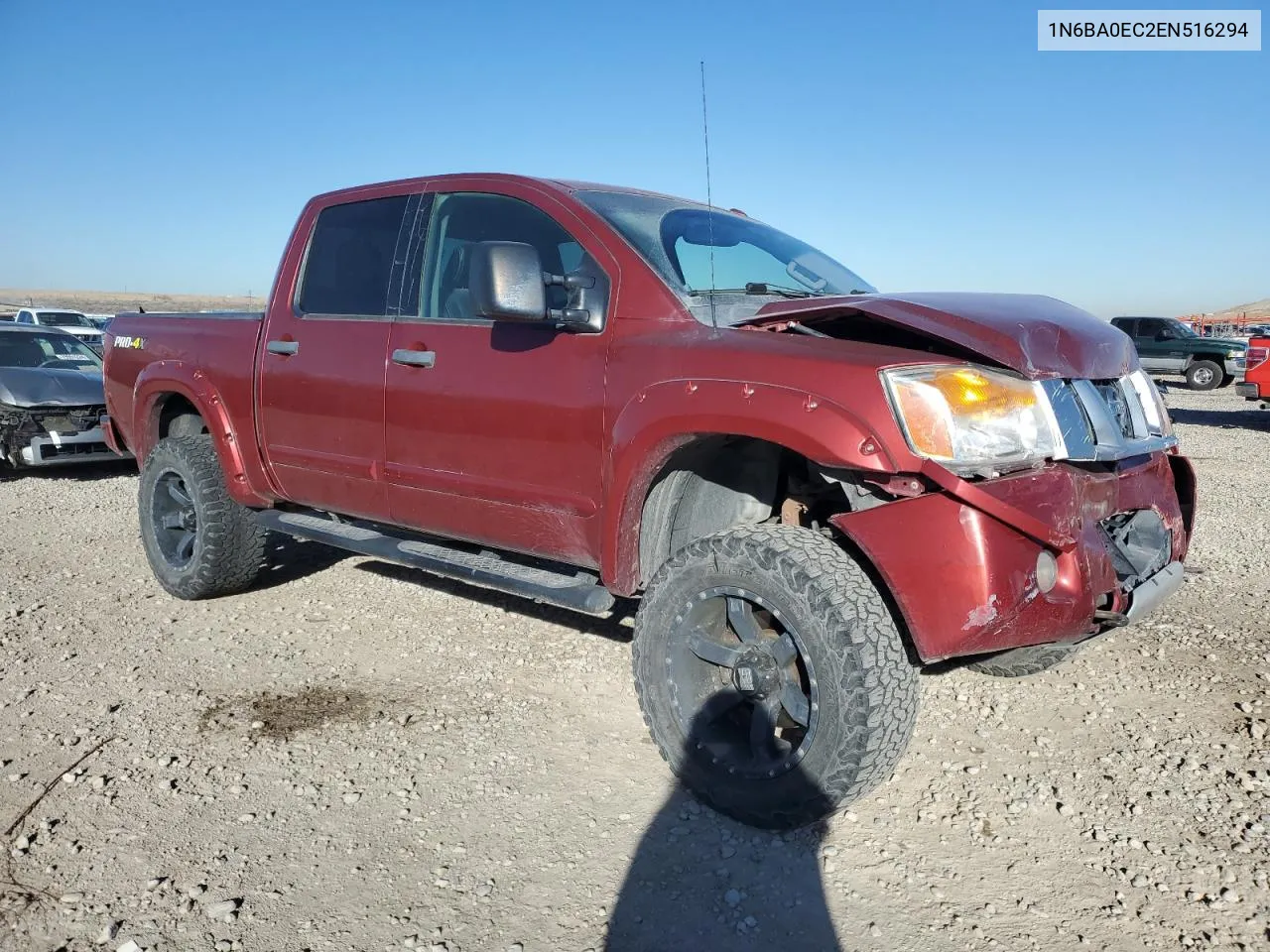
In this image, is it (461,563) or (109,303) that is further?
(109,303)

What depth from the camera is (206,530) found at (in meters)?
4.76

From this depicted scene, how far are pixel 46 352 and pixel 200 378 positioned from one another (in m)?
6.55

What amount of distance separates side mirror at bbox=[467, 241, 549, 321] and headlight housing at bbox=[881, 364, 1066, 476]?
1.19 meters

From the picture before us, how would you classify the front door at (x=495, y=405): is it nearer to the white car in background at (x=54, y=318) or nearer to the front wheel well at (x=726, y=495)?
the front wheel well at (x=726, y=495)

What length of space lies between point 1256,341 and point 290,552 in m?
12.9

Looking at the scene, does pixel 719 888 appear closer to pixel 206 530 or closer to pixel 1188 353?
pixel 206 530

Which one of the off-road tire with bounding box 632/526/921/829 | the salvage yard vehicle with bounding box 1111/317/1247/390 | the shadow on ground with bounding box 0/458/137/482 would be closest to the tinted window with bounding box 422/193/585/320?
the off-road tire with bounding box 632/526/921/829

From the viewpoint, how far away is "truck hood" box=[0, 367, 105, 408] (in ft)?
28.6

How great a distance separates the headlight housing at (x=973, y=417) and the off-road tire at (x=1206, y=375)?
74.6 feet

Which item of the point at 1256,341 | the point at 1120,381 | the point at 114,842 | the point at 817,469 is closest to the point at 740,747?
the point at 817,469

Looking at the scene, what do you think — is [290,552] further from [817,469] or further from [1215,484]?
[1215,484]

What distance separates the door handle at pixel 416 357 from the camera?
3.66m

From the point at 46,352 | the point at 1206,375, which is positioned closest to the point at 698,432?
the point at 46,352

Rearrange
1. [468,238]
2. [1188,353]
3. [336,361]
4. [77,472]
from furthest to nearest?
[1188,353]
[77,472]
[336,361]
[468,238]
